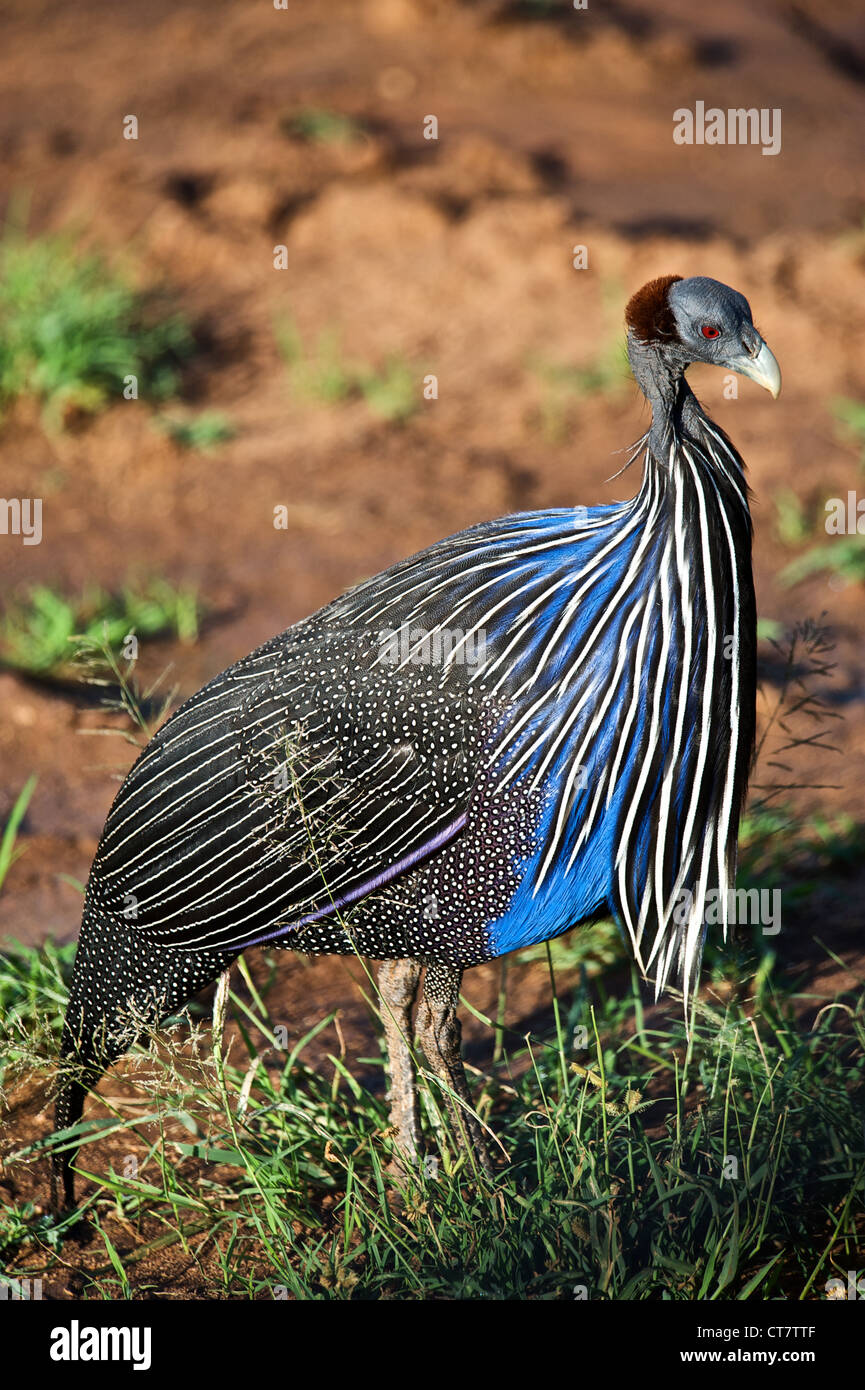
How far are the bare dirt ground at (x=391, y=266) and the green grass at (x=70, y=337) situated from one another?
0.16 metres

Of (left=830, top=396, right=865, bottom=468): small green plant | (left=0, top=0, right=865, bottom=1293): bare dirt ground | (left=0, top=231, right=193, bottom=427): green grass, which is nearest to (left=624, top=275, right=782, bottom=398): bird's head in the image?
(left=0, top=0, right=865, bottom=1293): bare dirt ground

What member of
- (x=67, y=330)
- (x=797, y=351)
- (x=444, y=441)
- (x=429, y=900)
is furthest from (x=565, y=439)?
(x=429, y=900)

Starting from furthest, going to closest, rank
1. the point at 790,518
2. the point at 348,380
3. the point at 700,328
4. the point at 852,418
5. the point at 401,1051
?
1. the point at 348,380
2. the point at 852,418
3. the point at 790,518
4. the point at 401,1051
5. the point at 700,328

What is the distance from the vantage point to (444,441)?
6.42 m

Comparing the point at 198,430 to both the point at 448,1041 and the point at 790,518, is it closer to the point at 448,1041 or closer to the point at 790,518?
the point at 790,518

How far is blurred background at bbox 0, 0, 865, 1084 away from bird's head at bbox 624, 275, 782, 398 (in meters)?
1.75

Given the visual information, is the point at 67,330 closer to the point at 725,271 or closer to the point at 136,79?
the point at 725,271

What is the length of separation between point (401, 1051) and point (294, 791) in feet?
2.28

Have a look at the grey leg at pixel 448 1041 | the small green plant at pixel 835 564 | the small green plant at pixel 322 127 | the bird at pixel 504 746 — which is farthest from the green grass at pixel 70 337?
the grey leg at pixel 448 1041

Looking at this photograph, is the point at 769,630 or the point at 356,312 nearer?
the point at 769,630

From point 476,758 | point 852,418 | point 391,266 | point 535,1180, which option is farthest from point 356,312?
point 535,1180

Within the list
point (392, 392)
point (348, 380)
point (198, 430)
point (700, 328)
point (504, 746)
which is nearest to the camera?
point (700, 328)

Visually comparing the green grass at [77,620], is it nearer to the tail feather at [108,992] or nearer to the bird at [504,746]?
the tail feather at [108,992]

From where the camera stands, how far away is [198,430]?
6.44m
